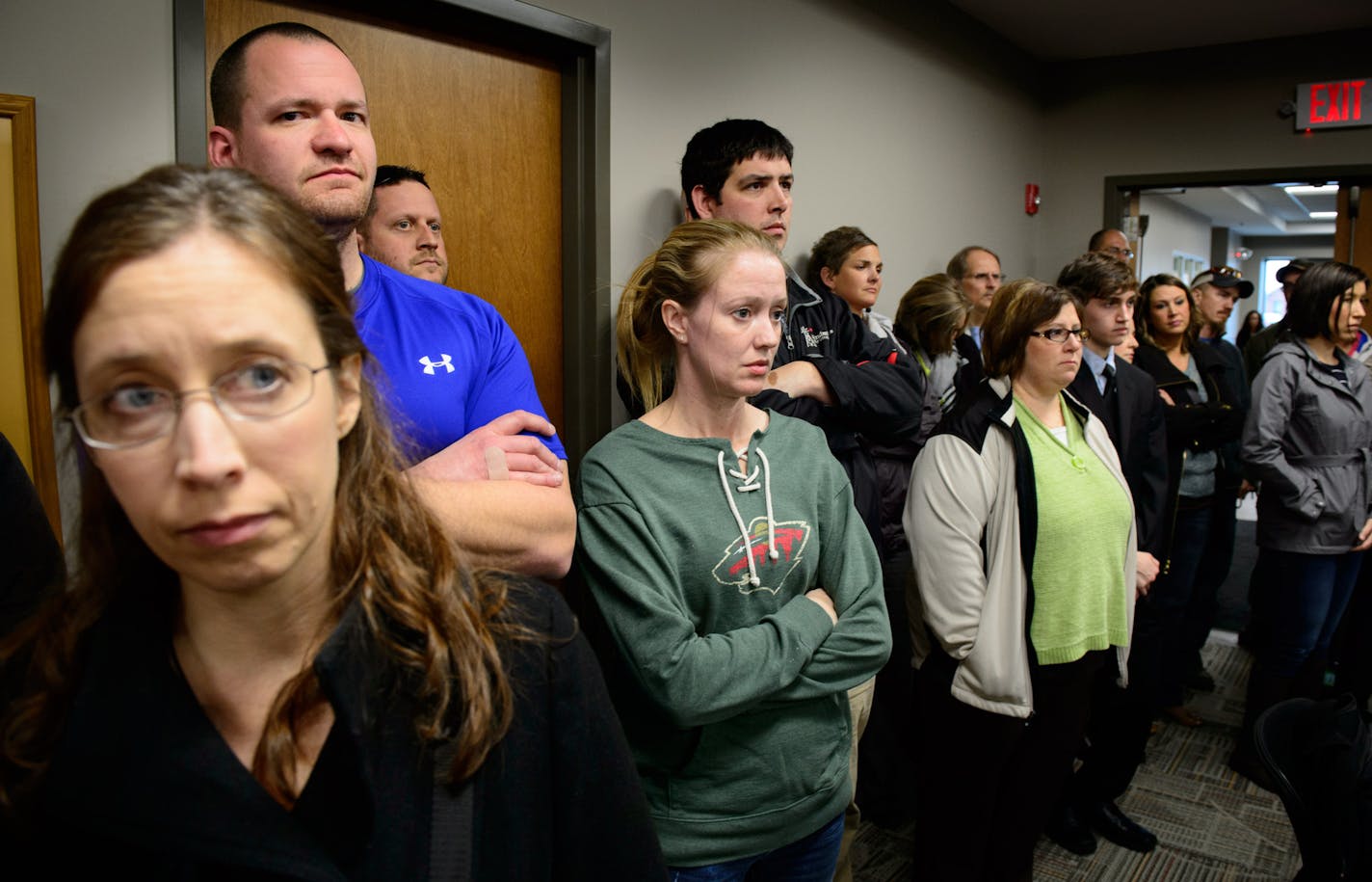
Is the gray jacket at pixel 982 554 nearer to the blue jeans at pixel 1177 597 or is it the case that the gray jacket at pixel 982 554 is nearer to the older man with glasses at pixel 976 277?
the blue jeans at pixel 1177 597

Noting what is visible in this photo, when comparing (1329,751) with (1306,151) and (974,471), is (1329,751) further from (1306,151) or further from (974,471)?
(1306,151)

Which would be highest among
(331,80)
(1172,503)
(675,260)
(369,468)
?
(331,80)

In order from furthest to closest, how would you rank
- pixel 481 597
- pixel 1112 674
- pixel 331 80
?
1. pixel 1112 674
2. pixel 331 80
3. pixel 481 597

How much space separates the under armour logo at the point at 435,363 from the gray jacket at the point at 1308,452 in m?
2.80

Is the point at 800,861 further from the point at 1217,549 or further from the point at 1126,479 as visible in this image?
the point at 1217,549

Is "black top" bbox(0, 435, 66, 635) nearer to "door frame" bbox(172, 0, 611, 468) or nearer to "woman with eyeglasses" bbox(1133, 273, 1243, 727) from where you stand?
"door frame" bbox(172, 0, 611, 468)

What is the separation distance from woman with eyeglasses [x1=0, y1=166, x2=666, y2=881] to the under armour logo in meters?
0.35

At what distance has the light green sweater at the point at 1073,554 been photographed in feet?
6.66

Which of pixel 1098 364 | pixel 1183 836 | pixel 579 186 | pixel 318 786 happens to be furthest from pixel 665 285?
pixel 1183 836

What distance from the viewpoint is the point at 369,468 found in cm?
80

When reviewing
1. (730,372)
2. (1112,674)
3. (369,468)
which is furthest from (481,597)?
(1112,674)

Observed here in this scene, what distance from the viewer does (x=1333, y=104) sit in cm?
468

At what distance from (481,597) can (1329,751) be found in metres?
1.48

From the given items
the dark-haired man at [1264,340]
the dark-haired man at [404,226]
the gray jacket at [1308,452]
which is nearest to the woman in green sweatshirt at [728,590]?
the dark-haired man at [404,226]
